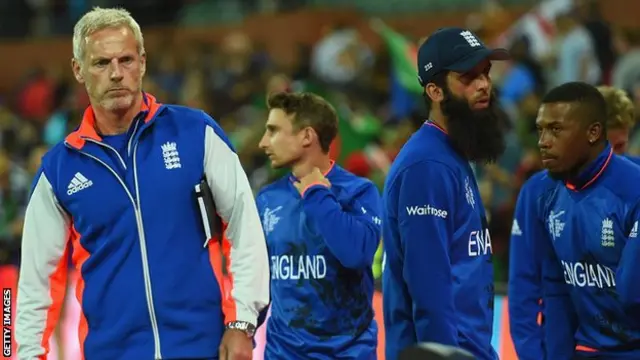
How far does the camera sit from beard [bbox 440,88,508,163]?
15.9ft

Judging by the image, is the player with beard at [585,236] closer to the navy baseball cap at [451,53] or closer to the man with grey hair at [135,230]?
the navy baseball cap at [451,53]

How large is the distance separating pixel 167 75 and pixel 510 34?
5.35m

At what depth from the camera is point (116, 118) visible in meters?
4.40

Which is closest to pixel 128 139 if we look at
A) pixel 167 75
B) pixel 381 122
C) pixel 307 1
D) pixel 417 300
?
pixel 417 300

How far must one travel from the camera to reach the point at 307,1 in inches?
724

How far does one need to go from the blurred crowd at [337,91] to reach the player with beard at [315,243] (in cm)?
307

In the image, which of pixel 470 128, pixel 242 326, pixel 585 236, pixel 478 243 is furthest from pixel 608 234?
pixel 242 326

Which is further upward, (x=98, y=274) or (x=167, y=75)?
(x=167, y=75)

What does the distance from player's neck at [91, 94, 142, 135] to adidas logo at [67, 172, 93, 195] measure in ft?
0.65

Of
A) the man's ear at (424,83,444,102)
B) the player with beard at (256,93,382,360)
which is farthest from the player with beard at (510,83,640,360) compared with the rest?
the player with beard at (256,93,382,360)

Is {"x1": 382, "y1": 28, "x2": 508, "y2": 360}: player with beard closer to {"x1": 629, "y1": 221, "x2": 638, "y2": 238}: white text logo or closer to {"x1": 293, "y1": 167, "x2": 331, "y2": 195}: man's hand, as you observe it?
{"x1": 629, "y1": 221, "x2": 638, "y2": 238}: white text logo

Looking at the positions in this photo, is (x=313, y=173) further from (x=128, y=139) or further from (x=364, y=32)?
(x=364, y=32)

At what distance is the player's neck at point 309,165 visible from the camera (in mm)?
5980

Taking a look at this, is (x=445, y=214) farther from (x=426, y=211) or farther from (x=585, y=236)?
(x=585, y=236)
